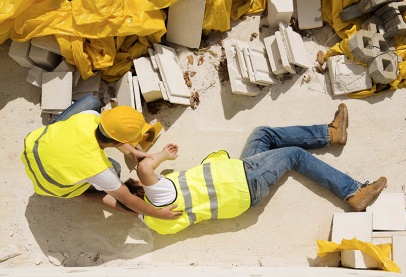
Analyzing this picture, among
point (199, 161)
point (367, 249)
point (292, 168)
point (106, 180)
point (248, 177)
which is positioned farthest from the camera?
point (199, 161)

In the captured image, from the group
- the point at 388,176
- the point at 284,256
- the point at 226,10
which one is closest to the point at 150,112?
the point at 226,10

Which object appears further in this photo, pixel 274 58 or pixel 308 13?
pixel 308 13

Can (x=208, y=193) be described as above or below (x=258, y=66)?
below

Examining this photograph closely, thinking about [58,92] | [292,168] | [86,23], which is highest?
[86,23]

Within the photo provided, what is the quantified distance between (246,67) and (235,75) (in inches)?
4.6

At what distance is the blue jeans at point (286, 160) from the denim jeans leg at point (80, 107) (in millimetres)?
1268

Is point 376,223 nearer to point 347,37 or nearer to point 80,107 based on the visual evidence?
point 347,37

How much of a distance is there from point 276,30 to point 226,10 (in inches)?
20.2

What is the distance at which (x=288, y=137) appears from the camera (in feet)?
13.4

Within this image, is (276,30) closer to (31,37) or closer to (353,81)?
(353,81)

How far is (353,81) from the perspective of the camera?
4.22 metres

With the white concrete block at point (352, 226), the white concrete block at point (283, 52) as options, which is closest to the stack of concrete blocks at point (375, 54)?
the white concrete block at point (283, 52)

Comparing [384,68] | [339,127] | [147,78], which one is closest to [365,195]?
[339,127]

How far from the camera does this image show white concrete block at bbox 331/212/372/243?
3848mm
